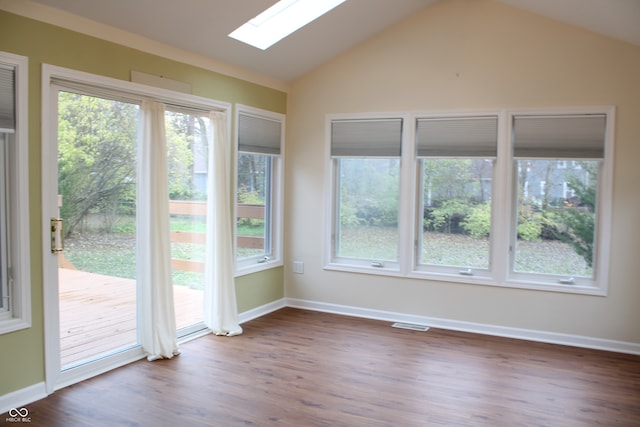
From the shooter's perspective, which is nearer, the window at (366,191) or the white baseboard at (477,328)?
the white baseboard at (477,328)

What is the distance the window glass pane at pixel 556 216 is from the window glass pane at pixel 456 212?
33cm

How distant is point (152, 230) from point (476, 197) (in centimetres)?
303

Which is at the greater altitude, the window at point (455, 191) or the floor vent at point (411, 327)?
the window at point (455, 191)

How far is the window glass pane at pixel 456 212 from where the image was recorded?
16.5 feet

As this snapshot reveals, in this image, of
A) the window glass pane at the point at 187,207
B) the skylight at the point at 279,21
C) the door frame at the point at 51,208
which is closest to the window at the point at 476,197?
the skylight at the point at 279,21

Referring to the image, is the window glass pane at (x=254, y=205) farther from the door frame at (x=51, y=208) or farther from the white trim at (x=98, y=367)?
the door frame at (x=51, y=208)

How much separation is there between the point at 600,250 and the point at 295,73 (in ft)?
11.3

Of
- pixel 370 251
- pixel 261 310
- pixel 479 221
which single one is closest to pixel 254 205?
pixel 261 310

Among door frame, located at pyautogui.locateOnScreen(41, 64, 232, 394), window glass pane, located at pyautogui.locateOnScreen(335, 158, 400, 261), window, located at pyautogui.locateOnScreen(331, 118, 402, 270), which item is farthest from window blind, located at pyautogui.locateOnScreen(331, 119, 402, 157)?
door frame, located at pyautogui.locateOnScreen(41, 64, 232, 394)

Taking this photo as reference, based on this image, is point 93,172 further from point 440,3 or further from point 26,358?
point 440,3

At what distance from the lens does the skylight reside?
446 centimetres

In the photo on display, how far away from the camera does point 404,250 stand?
528 cm

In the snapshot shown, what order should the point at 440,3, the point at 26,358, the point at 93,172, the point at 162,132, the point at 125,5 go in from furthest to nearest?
1. the point at 440,3
2. the point at 162,132
3. the point at 93,172
4. the point at 125,5
5. the point at 26,358

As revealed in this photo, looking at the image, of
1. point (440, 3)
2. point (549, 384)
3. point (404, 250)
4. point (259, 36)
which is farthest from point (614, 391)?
point (259, 36)
